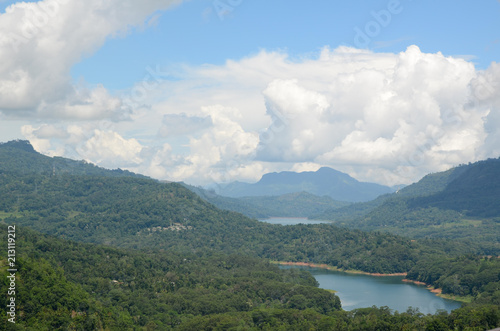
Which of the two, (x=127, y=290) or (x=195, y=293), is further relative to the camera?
(x=195, y=293)

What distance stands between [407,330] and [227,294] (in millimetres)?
45321

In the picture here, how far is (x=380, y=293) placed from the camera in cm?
14025

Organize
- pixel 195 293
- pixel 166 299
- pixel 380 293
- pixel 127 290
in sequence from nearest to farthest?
pixel 166 299
pixel 127 290
pixel 195 293
pixel 380 293

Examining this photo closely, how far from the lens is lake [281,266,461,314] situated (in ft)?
396

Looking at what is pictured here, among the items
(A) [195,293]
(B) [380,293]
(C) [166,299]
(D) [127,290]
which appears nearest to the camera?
(C) [166,299]

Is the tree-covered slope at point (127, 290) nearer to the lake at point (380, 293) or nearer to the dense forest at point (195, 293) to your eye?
the dense forest at point (195, 293)

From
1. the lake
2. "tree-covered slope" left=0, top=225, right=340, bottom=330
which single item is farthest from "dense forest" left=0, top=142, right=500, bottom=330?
the lake

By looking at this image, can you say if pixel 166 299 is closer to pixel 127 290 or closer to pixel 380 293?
pixel 127 290

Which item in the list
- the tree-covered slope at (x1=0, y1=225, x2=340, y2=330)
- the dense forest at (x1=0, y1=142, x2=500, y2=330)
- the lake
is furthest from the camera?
the lake

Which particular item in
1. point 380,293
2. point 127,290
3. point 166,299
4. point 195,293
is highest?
point 127,290

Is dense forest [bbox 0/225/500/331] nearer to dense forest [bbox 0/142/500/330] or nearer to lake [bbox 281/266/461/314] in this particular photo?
dense forest [bbox 0/142/500/330]

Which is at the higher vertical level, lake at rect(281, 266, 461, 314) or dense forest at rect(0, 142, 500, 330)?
dense forest at rect(0, 142, 500, 330)

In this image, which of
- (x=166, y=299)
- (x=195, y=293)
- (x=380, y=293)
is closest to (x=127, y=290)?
(x=166, y=299)

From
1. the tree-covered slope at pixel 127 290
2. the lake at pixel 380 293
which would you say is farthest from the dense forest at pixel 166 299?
the lake at pixel 380 293
